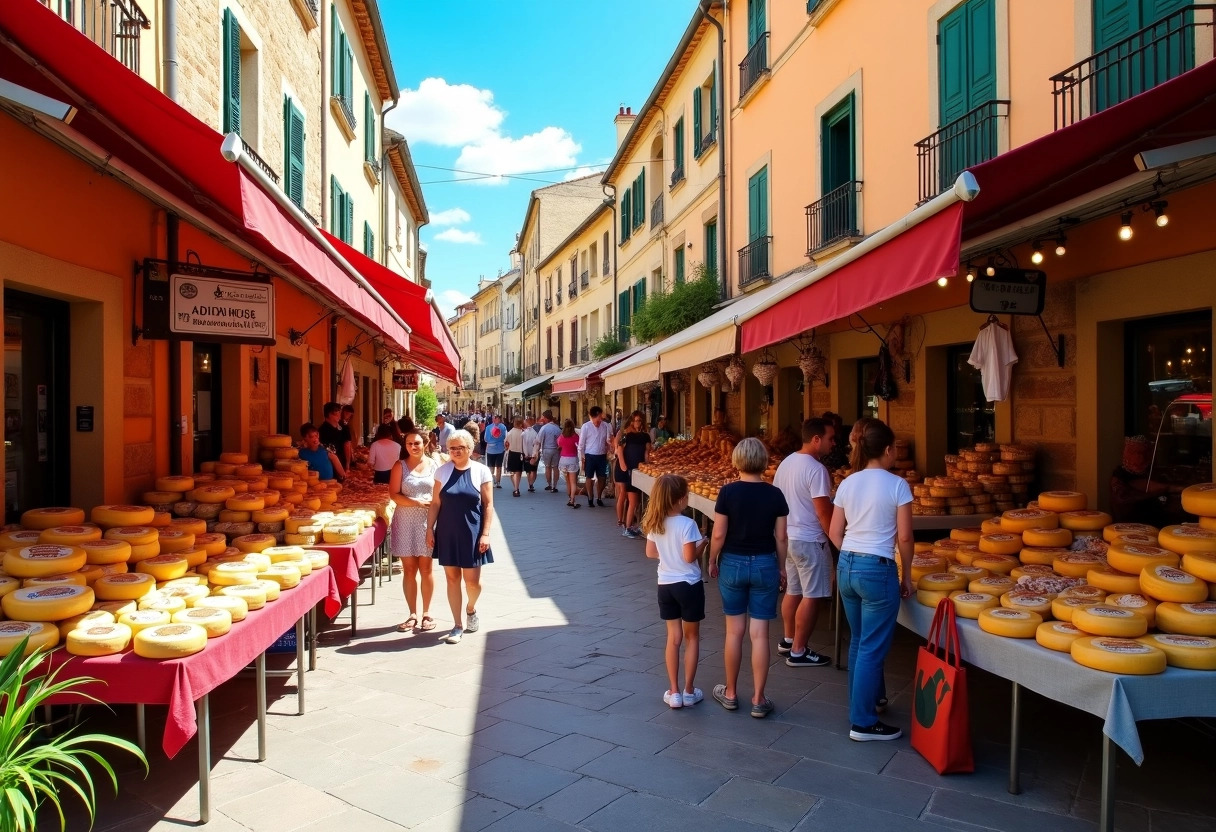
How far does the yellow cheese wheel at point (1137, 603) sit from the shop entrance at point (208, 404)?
7493 mm

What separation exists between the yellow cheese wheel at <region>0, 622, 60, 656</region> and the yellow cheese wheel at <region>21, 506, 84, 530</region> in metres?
1.22

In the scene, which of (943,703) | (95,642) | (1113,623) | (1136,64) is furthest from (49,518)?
(1136,64)

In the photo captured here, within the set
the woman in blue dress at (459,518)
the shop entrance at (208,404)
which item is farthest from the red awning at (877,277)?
the shop entrance at (208,404)

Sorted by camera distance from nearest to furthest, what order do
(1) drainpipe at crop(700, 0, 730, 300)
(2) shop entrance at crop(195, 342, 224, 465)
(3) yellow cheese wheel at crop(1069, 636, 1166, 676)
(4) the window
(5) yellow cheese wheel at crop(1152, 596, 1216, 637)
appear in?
(3) yellow cheese wheel at crop(1069, 636, 1166, 676), (5) yellow cheese wheel at crop(1152, 596, 1216, 637), (2) shop entrance at crop(195, 342, 224, 465), (4) the window, (1) drainpipe at crop(700, 0, 730, 300)

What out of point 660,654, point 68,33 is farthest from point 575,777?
point 68,33

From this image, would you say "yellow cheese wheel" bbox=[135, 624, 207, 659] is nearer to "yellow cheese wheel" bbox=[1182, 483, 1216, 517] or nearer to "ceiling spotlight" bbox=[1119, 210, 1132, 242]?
"yellow cheese wheel" bbox=[1182, 483, 1216, 517]

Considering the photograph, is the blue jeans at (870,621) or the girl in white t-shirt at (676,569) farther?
the girl in white t-shirt at (676,569)

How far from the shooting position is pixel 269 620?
13.8ft

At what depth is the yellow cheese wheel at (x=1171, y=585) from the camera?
3818mm

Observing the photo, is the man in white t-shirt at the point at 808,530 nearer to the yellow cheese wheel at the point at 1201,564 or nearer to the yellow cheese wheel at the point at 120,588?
the yellow cheese wheel at the point at 1201,564

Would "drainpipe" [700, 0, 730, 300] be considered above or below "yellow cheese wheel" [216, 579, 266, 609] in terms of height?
above

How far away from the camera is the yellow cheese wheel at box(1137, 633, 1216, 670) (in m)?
3.44

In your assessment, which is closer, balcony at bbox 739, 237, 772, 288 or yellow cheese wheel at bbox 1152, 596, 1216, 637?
yellow cheese wheel at bbox 1152, 596, 1216, 637

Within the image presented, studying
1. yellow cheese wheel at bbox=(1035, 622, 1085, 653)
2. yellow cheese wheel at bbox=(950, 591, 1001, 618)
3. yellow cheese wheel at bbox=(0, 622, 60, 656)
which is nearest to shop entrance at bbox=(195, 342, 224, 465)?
yellow cheese wheel at bbox=(0, 622, 60, 656)
